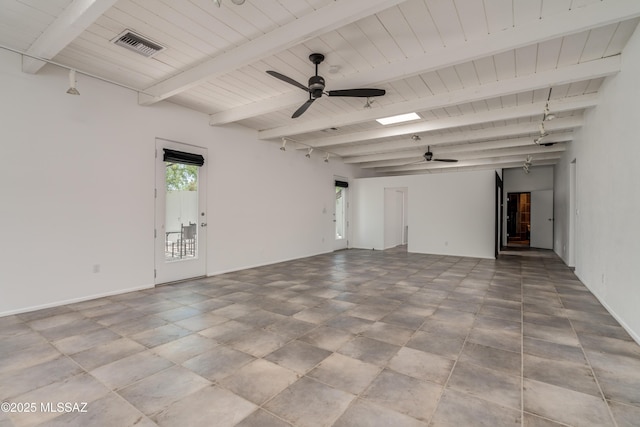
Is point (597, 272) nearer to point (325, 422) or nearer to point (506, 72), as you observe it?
point (506, 72)

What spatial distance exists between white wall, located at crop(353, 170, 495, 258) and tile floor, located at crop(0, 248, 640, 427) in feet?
12.7

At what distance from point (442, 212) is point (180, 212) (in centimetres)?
703

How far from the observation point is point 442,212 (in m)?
8.98

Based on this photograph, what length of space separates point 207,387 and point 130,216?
339 cm

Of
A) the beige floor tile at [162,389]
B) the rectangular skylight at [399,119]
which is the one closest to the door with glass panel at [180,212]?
the beige floor tile at [162,389]

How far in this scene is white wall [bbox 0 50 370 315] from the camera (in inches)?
141

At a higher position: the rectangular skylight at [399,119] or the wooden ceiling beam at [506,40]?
the rectangular skylight at [399,119]

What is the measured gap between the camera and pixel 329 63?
3.66m

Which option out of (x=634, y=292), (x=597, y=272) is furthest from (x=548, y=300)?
(x=634, y=292)

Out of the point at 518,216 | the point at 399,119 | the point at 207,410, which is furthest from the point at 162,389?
the point at 518,216

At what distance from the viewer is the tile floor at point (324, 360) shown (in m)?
1.90

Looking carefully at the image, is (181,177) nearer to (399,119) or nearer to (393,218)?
(399,119)

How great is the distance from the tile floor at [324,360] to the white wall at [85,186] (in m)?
0.45

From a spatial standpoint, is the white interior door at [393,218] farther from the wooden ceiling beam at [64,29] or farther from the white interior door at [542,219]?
the wooden ceiling beam at [64,29]
